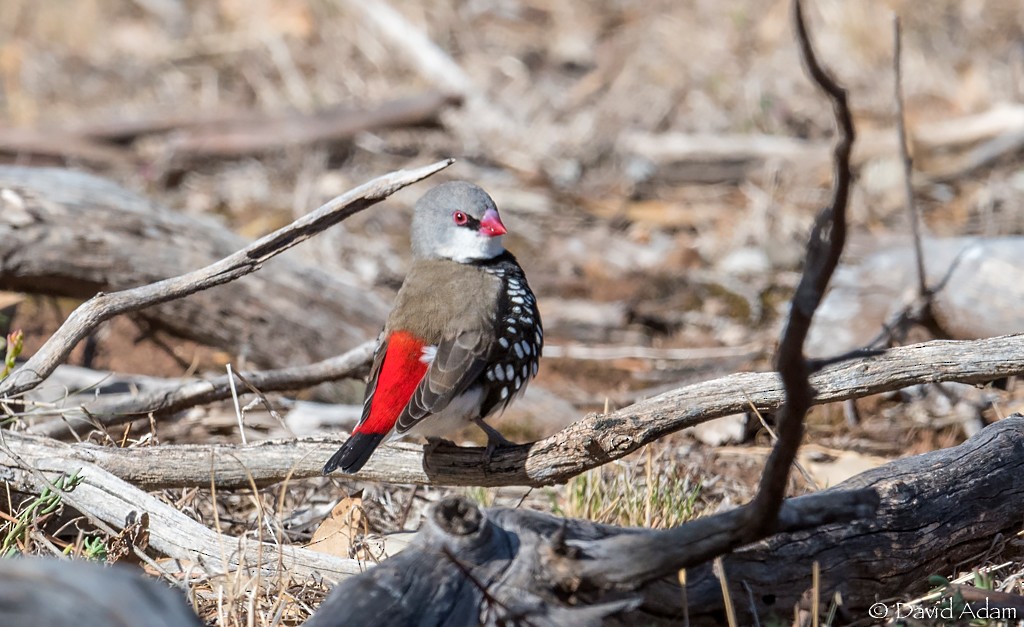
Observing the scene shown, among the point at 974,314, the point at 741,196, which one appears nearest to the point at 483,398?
the point at 974,314

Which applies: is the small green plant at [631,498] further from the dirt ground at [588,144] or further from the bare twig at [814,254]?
the bare twig at [814,254]

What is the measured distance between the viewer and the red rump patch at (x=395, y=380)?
3.47m

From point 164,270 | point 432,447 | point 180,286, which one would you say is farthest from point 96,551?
point 164,270

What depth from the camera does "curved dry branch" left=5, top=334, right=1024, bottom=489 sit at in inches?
119

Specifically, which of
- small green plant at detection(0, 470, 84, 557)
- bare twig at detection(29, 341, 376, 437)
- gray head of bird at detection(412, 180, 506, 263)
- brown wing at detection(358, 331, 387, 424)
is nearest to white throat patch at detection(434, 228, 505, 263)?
gray head of bird at detection(412, 180, 506, 263)

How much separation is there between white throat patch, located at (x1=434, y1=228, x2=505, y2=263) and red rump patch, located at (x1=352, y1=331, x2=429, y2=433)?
68 centimetres

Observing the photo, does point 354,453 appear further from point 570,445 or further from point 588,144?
point 588,144

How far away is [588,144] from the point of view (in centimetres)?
933

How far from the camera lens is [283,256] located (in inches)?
221

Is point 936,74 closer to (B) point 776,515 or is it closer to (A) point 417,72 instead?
(A) point 417,72

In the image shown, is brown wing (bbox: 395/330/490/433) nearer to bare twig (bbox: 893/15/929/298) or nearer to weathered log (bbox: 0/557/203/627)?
weathered log (bbox: 0/557/203/627)

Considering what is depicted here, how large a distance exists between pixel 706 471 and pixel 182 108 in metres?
7.01

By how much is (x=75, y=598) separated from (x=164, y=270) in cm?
354

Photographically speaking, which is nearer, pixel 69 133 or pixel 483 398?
pixel 483 398
